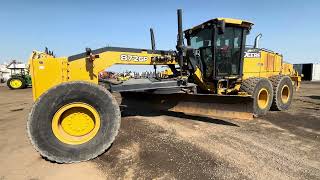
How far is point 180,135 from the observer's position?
6051 millimetres

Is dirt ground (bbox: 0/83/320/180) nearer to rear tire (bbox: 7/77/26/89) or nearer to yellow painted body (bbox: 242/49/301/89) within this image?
yellow painted body (bbox: 242/49/301/89)

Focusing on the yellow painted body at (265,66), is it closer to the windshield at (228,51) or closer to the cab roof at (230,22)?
the windshield at (228,51)

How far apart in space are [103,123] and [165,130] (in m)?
2.07

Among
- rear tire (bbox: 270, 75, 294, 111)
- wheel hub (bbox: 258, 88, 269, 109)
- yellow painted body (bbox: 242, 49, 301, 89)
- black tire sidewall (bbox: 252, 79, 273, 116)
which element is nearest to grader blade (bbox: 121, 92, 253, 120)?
black tire sidewall (bbox: 252, 79, 273, 116)

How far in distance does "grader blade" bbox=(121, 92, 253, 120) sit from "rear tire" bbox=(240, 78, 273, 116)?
1.28 meters

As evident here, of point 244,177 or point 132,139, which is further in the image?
point 132,139

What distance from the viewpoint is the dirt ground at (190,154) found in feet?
13.3

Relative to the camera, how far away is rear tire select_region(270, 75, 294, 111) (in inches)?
366

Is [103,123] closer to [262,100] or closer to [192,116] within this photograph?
[192,116]

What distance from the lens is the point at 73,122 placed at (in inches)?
189

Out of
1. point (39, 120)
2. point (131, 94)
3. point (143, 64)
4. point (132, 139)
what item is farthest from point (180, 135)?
point (131, 94)

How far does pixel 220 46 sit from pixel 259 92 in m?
1.82

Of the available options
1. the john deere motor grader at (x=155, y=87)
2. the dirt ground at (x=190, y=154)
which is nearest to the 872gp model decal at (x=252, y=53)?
the john deere motor grader at (x=155, y=87)

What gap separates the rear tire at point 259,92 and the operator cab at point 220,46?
455 mm
